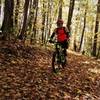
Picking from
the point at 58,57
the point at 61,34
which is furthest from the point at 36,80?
the point at 61,34

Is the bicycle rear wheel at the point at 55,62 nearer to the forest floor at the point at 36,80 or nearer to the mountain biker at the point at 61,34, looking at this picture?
the forest floor at the point at 36,80

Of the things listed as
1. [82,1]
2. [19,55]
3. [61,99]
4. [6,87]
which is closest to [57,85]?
[61,99]

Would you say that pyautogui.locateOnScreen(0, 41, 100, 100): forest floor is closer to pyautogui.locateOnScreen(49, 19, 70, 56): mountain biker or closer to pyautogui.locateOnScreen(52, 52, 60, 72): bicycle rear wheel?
pyautogui.locateOnScreen(52, 52, 60, 72): bicycle rear wheel

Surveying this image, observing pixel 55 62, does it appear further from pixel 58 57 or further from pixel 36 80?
pixel 36 80

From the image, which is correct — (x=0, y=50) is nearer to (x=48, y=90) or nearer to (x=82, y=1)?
(x=48, y=90)

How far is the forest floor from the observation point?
9359 millimetres

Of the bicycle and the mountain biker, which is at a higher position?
the mountain biker

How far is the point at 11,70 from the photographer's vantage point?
11.6 m

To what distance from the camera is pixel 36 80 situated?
11.0 meters

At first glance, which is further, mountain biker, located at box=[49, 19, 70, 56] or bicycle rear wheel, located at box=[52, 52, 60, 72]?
bicycle rear wheel, located at box=[52, 52, 60, 72]

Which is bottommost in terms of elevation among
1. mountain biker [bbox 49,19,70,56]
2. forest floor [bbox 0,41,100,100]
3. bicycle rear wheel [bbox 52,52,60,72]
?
forest floor [bbox 0,41,100,100]

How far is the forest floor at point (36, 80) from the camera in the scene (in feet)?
30.7

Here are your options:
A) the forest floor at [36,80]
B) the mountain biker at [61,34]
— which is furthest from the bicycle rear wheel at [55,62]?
the mountain biker at [61,34]

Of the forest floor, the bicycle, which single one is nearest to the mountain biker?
the bicycle
